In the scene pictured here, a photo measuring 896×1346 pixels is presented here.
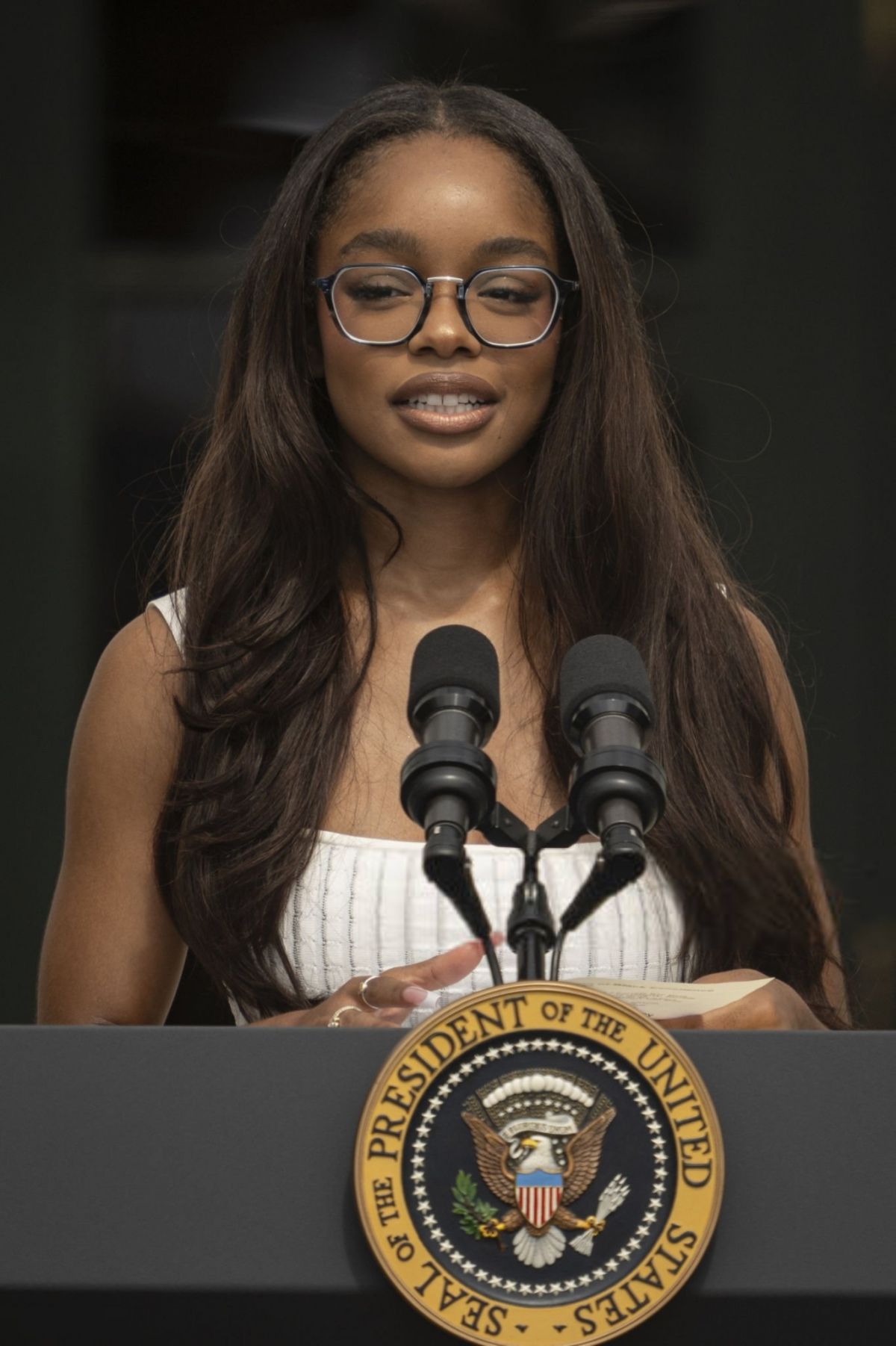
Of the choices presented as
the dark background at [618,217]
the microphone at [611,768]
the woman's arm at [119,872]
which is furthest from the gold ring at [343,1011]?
the dark background at [618,217]

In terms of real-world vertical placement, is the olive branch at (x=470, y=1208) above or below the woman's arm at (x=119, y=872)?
below

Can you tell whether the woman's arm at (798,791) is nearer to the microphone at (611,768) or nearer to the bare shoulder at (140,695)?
the bare shoulder at (140,695)

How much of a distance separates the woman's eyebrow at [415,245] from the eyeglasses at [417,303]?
0.02m

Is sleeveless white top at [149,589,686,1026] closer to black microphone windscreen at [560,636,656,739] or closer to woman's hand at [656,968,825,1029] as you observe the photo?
woman's hand at [656,968,825,1029]

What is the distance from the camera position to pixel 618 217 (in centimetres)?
235

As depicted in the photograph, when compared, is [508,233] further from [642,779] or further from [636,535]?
[642,779]

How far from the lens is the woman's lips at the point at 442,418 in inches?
55.4

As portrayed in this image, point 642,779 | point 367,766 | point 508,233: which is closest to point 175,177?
point 508,233

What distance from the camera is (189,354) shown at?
2.31 meters

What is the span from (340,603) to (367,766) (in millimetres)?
144

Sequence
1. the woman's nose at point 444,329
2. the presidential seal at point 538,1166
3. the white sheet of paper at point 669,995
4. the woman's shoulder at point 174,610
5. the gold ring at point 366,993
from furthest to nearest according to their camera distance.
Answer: the woman's shoulder at point 174,610, the woman's nose at point 444,329, the gold ring at point 366,993, the white sheet of paper at point 669,995, the presidential seal at point 538,1166

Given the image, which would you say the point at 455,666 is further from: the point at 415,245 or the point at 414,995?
the point at 415,245

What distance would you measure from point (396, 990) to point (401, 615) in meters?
0.61

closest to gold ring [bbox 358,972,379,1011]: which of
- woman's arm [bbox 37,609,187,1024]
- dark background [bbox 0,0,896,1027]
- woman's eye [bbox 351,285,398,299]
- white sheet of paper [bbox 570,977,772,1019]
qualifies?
white sheet of paper [bbox 570,977,772,1019]
